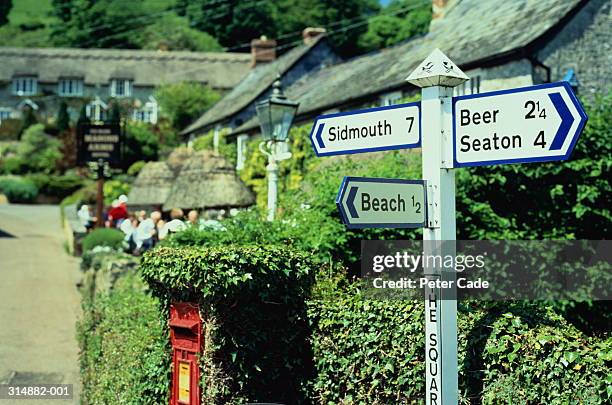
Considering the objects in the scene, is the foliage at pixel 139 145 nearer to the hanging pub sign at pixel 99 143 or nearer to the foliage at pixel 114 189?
the foliage at pixel 114 189

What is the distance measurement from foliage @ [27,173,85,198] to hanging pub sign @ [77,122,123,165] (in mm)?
24920

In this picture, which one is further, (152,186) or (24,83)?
(24,83)

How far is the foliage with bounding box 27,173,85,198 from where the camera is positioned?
46344 mm

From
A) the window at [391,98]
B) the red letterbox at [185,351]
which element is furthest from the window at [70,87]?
the red letterbox at [185,351]

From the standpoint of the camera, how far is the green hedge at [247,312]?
5.61 meters

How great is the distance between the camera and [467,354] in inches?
182

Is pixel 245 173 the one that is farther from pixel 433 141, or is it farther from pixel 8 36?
pixel 8 36

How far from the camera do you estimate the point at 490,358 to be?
4535mm

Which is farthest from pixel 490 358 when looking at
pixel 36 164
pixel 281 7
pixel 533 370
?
pixel 281 7

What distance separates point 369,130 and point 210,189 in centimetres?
1179

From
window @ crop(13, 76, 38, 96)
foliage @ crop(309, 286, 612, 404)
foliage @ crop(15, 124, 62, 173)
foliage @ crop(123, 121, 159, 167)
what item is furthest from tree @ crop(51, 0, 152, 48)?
foliage @ crop(309, 286, 612, 404)

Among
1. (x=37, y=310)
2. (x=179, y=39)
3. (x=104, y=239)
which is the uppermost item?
(x=179, y=39)

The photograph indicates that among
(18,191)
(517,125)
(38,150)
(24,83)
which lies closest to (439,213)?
(517,125)

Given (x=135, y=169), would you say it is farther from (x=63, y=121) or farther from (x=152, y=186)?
(x=152, y=186)
